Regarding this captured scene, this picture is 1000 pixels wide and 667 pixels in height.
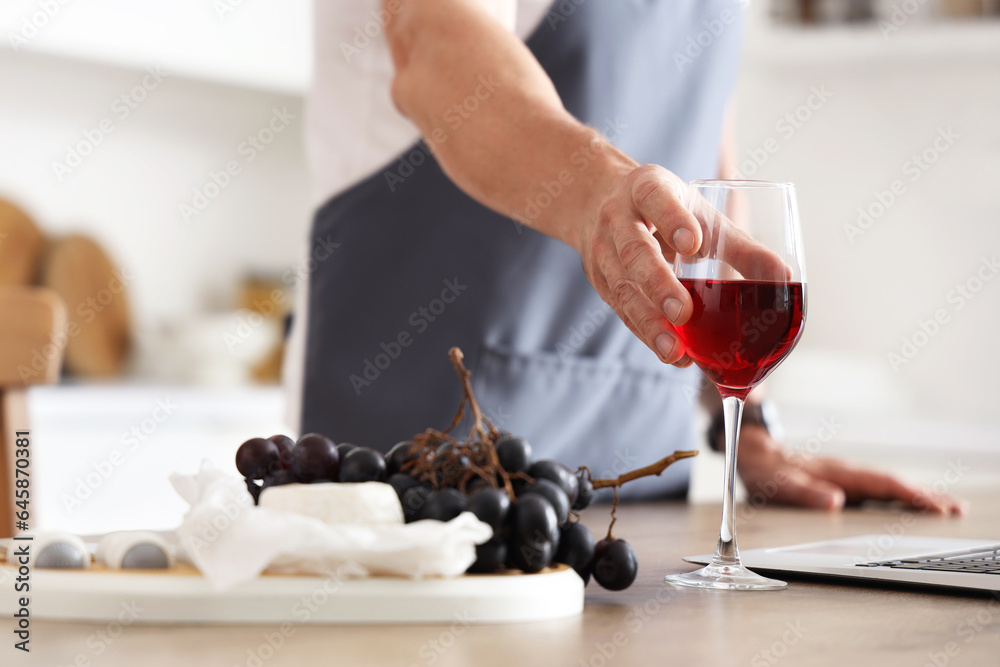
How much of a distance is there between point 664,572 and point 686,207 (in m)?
0.23

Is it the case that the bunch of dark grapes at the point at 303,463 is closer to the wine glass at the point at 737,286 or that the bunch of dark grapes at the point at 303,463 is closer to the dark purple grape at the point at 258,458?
the dark purple grape at the point at 258,458

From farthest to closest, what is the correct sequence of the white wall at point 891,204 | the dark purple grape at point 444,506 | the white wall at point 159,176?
the white wall at point 891,204 → the white wall at point 159,176 → the dark purple grape at point 444,506

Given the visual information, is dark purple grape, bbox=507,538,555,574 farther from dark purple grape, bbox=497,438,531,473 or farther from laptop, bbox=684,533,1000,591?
laptop, bbox=684,533,1000,591

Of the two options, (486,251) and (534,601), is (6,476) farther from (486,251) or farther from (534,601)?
(534,601)

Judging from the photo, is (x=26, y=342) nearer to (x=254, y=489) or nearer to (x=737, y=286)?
(x=254, y=489)

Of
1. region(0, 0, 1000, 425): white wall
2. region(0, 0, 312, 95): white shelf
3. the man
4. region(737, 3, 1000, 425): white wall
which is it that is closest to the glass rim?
the man

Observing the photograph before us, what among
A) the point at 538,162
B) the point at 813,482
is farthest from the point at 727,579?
the point at 813,482

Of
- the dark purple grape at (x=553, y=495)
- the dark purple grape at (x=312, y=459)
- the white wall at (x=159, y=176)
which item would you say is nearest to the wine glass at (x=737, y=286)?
the dark purple grape at (x=553, y=495)

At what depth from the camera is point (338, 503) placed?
0.52m

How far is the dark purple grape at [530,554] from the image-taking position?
0.53 metres

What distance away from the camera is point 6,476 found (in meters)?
1.13

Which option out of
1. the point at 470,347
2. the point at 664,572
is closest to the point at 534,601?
the point at 664,572

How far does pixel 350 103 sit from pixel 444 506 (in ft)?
3.00

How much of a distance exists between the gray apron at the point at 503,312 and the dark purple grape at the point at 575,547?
667 mm
